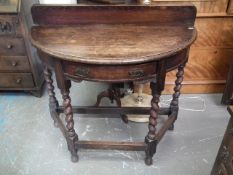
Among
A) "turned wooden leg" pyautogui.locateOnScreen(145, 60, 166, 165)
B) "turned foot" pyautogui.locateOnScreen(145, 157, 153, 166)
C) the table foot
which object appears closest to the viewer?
"turned wooden leg" pyautogui.locateOnScreen(145, 60, 166, 165)

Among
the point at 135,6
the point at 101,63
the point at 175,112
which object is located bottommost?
the point at 175,112

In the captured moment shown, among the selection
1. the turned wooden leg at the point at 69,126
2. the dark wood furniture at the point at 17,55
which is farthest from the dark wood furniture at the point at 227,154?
the dark wood furniture at the point at 17,55

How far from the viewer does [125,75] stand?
121cm

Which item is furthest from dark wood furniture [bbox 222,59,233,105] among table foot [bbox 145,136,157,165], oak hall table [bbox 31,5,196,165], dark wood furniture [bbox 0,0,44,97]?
dark wood furniture [bbox 0,0,44,97]

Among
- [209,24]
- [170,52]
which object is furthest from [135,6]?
[209,24]

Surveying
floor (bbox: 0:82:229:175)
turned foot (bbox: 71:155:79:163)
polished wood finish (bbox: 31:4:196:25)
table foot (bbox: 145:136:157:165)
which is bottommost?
floor (bbox: 0:82:229:175)

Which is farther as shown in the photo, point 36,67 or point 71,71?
point 36,67

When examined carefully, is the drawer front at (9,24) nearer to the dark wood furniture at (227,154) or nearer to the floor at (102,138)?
the floor at (102,138)

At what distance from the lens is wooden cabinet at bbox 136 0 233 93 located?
1834 mm

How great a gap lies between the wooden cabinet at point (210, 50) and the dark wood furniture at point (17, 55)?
97 centimetres

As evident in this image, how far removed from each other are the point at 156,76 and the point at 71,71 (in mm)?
423

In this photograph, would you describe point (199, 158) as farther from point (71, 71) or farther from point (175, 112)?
point (71, 71)

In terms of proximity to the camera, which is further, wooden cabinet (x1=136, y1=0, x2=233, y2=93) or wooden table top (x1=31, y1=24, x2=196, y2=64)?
wooden cabinet (x1=136, y1=0, x2=233, y2=93)

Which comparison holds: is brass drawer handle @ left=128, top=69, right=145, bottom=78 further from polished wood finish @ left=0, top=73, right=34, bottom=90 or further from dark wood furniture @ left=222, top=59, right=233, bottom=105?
polished wood finish @ left=0, top=73, right=34, bottom=90
